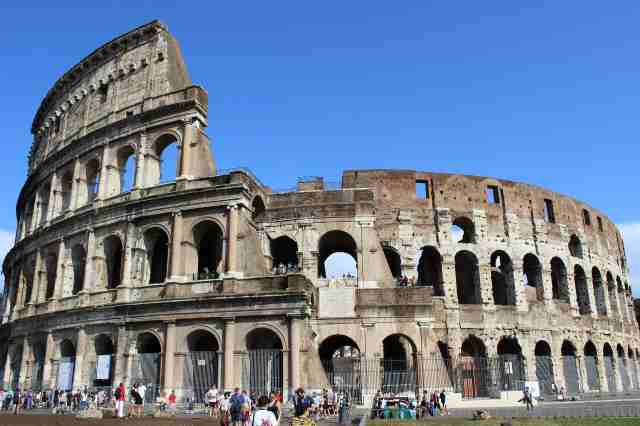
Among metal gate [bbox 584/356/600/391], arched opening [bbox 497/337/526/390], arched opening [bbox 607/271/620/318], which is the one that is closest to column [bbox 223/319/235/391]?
arched opening [bbox 497/337/526/390]

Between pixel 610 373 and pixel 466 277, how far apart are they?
31.7 ft

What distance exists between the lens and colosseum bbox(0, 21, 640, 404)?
20016mm

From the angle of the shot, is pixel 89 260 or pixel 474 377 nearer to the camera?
pixel 474 377

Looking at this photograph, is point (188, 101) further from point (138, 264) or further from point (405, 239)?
point (405, 239)

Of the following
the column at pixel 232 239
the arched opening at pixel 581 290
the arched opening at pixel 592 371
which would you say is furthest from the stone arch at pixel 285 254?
the arched opening at pixel 581 290

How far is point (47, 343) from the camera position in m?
23.8

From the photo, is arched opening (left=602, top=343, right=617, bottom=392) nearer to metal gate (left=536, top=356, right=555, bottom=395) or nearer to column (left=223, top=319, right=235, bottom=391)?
metal gate (left=536, top=356, right=555, bottom=395)

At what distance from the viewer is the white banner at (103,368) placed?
69.2 feet

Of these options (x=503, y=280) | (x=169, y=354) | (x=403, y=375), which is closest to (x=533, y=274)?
(x=503, y=280)

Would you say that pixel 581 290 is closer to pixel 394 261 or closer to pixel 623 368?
pixel 623 368

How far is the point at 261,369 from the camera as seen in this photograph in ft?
62.5

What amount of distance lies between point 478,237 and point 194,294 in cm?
1475

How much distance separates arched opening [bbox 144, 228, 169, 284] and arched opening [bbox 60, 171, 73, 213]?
6.93 m

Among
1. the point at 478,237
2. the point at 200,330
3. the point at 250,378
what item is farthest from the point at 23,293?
the point at 478,237
